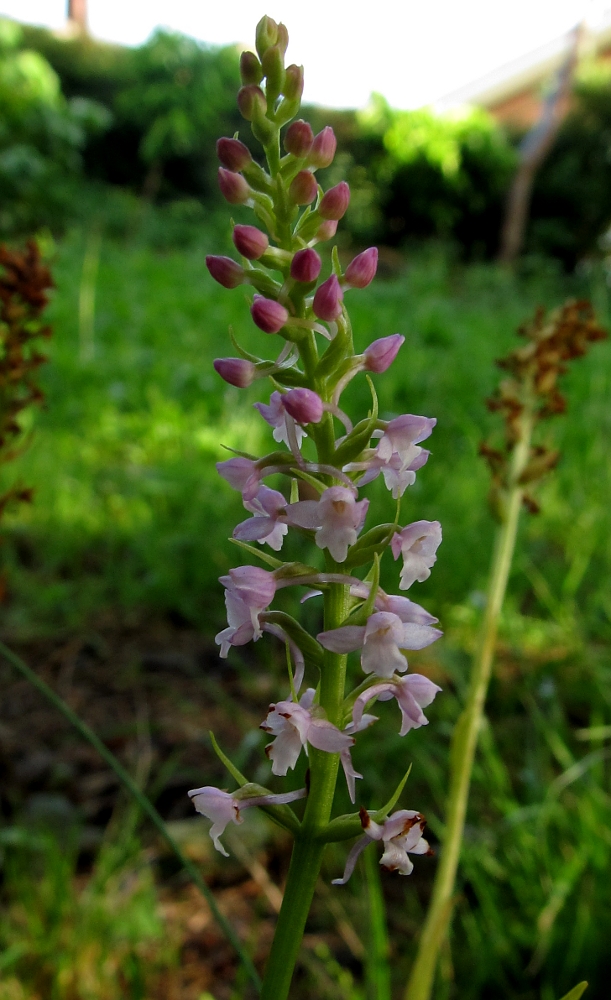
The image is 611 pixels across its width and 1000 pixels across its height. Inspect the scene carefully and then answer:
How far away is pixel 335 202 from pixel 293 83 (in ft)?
0.49

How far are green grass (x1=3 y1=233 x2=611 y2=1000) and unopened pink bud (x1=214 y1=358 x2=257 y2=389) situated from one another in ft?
1.57

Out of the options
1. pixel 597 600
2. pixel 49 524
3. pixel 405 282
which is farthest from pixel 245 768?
pixel 405 282


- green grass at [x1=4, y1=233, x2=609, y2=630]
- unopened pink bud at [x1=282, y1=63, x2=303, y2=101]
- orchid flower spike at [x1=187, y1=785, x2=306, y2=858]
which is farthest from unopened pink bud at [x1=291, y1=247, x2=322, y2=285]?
green grass at [x1=4, y1=233, x2=609, y2=630]

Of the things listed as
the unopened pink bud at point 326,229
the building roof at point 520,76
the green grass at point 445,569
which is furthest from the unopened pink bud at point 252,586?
the building roof at point 520,76

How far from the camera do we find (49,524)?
140 inches

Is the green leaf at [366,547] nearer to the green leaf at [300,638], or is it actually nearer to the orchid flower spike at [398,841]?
the green leaf at [300,638]

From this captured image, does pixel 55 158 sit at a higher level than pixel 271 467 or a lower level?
higher

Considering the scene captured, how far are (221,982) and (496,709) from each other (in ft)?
3.94

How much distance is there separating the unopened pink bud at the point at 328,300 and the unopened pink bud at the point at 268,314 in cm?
3

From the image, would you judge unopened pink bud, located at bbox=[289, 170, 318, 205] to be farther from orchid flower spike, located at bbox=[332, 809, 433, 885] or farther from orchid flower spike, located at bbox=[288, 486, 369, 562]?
orchid flower spike, located at bbox=[332, 809, 433, 885]

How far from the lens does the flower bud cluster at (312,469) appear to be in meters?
0.69

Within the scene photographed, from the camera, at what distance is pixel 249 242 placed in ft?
2.33

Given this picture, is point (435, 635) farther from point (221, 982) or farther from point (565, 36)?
point (565, 36)

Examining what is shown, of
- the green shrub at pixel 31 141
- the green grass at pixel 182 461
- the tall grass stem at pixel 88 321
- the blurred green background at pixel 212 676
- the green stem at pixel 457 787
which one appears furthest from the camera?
the green shrub at pixel 31 141
